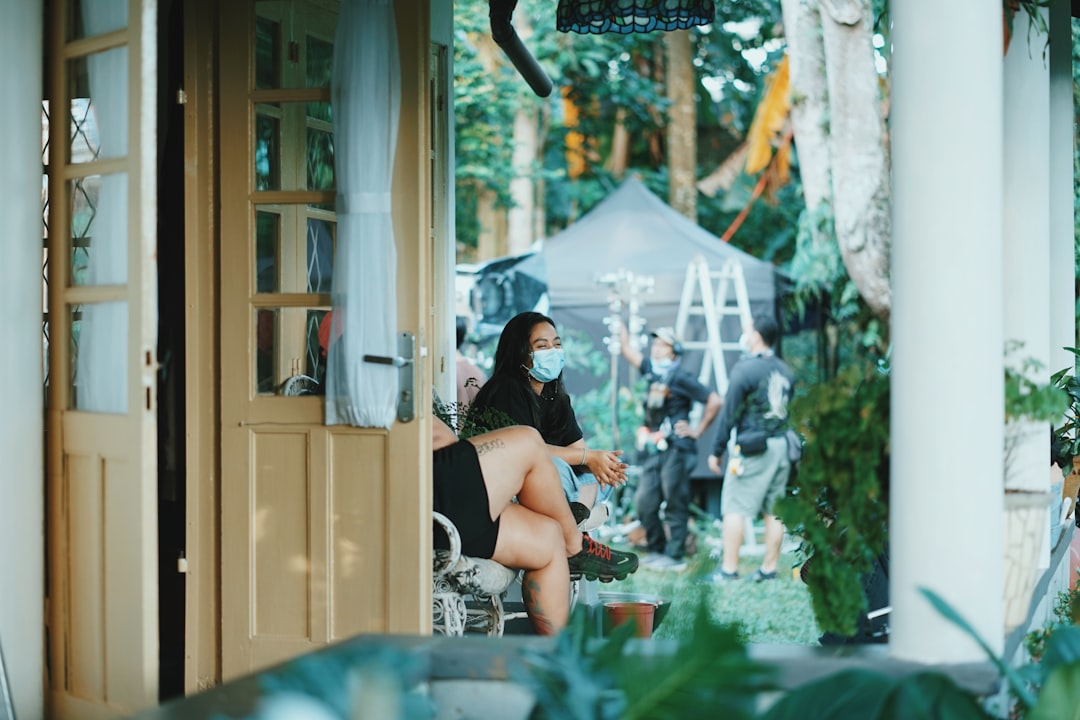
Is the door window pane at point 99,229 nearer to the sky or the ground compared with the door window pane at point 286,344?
nearer to the sky

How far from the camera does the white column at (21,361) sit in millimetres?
3420

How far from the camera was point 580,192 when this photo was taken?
54.5ft

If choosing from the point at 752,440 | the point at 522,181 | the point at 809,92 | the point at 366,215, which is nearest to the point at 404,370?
the point at 366,215

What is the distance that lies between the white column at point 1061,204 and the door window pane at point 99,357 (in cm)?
356


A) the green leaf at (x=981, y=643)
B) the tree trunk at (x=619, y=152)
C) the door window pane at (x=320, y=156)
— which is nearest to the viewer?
the green leaf at (x=981, y=643)

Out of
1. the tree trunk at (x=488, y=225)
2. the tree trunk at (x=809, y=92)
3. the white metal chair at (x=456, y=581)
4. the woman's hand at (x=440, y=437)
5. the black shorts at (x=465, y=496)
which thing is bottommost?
the white metal chair at (x=456, y=581)

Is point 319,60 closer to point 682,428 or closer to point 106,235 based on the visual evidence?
point 106,235

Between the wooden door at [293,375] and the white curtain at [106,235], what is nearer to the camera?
the white curtain at [106,235]

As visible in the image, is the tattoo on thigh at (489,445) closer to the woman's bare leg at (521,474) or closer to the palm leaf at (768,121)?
the woman's bare leg at (521,474)

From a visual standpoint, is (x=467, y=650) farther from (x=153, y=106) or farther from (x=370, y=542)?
(x=153, y=106)

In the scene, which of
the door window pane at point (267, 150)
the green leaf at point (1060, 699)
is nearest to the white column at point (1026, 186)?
the green leaf at point (1060, 699)

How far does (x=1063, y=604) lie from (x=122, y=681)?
3.10 metres

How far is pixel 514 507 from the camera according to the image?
4332 mm

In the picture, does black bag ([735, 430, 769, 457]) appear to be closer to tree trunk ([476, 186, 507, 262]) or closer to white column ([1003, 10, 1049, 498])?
white column ([1003, 10, 1049, 498])
